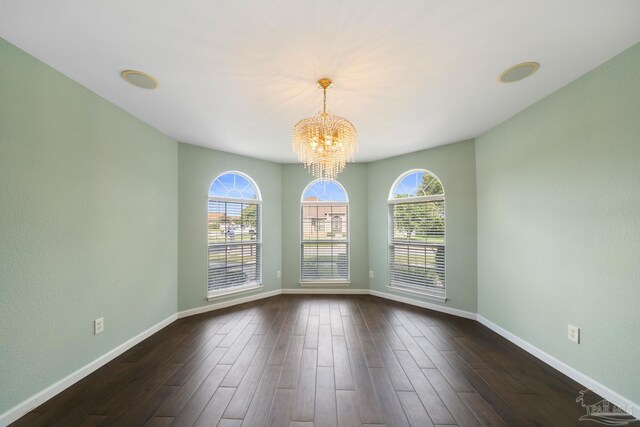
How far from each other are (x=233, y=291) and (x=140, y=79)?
307 cm

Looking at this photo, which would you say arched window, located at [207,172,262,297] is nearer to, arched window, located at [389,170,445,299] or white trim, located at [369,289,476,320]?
white trim, located at [369,289,476,320]

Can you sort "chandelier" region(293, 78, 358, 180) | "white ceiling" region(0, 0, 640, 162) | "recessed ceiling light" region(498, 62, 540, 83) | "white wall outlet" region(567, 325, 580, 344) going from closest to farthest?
"white ceiling" region(0, 0, 640, 162), "recessed ceiling light" region(498, 62, 540, 83), "white wall outlet" region(567, 325, 580, 344), "chandelier" region(293, 78, 358, 180)

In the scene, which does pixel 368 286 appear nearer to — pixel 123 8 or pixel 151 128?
pixel 151 128

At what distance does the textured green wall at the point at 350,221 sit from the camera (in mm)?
4648

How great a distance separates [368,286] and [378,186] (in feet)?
6.07

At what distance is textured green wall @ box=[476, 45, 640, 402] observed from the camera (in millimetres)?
1741

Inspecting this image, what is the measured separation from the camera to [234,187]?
4203 millimetres

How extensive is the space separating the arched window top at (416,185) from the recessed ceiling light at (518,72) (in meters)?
1.89

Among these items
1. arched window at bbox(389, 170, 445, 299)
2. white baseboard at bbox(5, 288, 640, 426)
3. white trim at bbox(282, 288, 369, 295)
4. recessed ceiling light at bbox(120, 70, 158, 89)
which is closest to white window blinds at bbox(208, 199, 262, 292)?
white baseboard at bbox(5, 288, 640, 426)

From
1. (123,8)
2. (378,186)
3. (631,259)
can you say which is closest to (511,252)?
(631,259)

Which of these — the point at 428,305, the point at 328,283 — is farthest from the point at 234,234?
the point at 428,305

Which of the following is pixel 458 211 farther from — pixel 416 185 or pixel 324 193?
pixel 324 193

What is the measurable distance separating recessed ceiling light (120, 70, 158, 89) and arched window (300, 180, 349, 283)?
290cm

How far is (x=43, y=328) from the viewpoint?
185 cm
